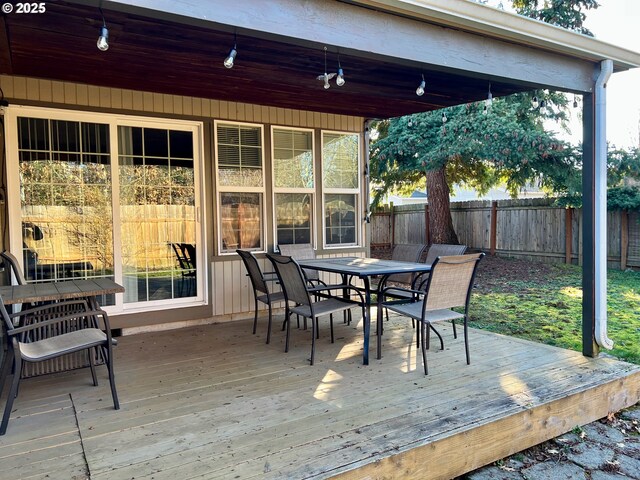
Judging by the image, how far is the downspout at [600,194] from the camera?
3.30 meters

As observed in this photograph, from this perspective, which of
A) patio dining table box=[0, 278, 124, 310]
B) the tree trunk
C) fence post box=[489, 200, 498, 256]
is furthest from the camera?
fence post box=[489, 200, 498, 256]

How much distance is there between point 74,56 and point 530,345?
4312 millimetres

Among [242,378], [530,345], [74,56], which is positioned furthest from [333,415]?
[74,56]

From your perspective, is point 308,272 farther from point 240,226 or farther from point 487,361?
point 487,361

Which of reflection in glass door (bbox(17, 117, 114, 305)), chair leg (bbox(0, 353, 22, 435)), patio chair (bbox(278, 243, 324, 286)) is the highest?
reflection in glass door (bbox(17, 117, 114, 305))

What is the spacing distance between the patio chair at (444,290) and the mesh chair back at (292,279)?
73cm

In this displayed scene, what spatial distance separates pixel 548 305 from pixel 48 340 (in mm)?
5738

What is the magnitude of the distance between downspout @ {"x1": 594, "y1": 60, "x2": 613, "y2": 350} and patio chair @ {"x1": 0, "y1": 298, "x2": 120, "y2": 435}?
3.46m

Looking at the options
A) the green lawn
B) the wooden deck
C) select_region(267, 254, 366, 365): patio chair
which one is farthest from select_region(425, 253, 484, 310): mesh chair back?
the green lawn

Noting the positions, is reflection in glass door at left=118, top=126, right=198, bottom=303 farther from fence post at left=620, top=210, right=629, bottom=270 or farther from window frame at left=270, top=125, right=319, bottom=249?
fence post at left=620, top=210, right=629, bottom=270

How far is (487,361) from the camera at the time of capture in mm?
3332

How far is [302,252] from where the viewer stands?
515cm

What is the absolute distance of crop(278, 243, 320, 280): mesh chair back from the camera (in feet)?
16.3

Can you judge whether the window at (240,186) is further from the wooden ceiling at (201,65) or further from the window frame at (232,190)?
the wooden ceiling at (201,65)
